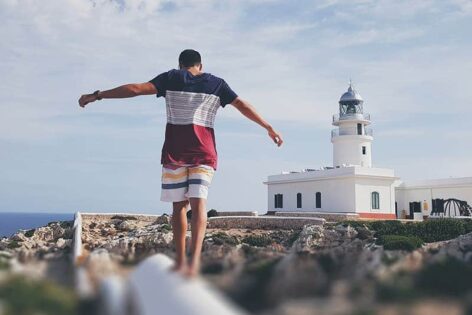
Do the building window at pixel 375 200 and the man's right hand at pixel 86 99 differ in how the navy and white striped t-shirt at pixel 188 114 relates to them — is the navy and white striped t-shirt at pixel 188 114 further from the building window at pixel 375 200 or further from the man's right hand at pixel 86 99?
the building window at pixel 375 200

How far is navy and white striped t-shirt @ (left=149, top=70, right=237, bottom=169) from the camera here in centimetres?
447

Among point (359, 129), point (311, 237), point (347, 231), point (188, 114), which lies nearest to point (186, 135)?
point (188, 114)

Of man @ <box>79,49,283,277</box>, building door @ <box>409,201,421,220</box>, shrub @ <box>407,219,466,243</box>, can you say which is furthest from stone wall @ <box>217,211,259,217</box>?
man @ <box>79,49,283,277</box>

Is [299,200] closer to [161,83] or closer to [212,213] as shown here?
[212,213]

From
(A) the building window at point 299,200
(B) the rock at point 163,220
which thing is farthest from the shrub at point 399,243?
(A) the building window at point 299,200

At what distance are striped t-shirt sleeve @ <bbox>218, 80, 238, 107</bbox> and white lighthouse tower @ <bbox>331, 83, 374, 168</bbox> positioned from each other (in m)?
31.7

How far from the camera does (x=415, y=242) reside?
17125mm

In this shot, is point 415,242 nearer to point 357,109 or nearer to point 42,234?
point 42,234

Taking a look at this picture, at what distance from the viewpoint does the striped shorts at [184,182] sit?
4445 mm

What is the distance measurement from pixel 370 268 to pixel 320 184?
30976 mm

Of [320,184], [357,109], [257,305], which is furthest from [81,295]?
[357,109]

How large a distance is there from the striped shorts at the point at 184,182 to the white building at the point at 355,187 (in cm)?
2687

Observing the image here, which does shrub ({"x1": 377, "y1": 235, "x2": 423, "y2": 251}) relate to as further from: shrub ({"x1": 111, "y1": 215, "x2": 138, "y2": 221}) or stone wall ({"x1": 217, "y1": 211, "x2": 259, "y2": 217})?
shrub ({"x1": 111, "y1": 215, "x2": 138, "y2": 221})

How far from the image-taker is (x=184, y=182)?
14.8 ft
